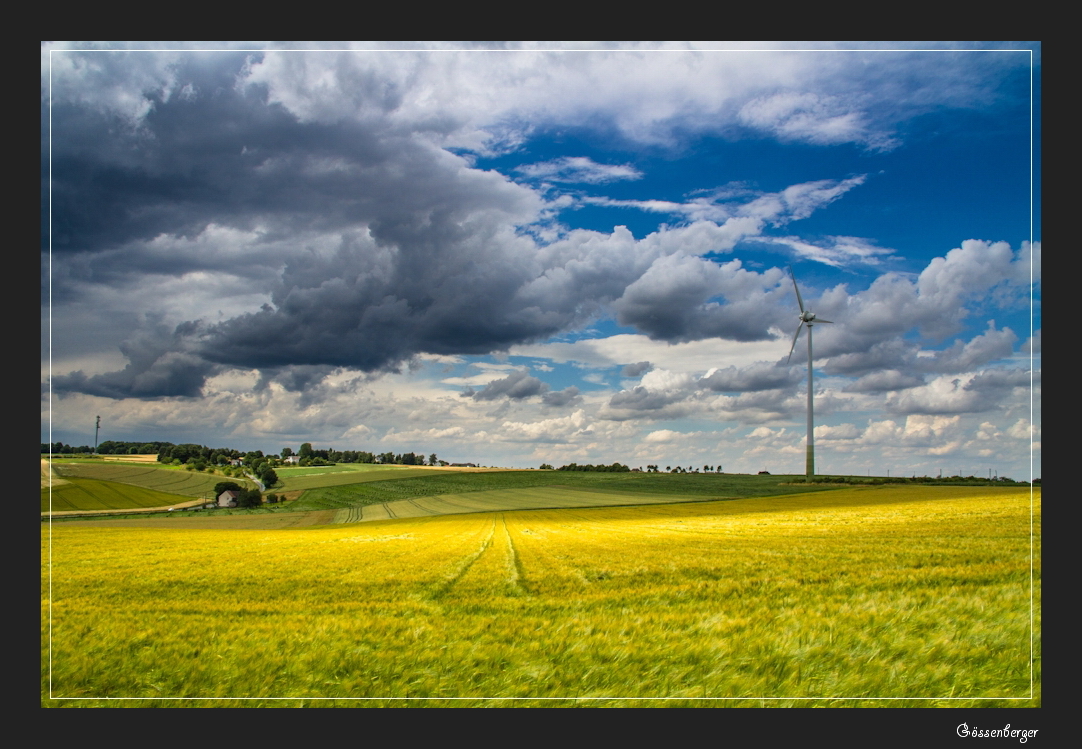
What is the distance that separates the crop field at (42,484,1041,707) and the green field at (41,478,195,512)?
0.37 metres

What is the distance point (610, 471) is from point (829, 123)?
31.7 ft

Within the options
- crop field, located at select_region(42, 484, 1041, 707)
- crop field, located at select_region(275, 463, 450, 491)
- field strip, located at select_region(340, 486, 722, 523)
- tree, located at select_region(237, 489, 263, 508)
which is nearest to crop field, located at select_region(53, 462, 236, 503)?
tree, located at select_region(237, 489, 263, 508)

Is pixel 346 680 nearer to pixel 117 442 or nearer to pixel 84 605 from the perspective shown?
pixel 84 605

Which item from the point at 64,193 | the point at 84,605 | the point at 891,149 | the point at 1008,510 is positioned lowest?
the point at 84,605

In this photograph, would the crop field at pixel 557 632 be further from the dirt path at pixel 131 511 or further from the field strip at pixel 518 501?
the field strip at pixel 518 501

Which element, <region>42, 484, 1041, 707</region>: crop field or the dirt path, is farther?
the dirt path

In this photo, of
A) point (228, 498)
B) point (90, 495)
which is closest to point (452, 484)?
point (228, 498)

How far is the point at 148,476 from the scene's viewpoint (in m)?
9.38

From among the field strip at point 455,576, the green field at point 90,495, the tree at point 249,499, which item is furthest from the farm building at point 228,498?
the field strip at point 455,576

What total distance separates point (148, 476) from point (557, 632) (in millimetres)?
8419

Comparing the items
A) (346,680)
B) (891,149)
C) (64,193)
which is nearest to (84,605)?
(346,680)

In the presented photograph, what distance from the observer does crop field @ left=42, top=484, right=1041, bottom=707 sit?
570 centimetres

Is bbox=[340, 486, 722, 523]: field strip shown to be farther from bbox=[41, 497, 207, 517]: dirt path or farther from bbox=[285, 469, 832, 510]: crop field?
bbox=[41, 497, 207, 517]: dirt path

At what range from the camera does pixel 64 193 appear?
761 cm
